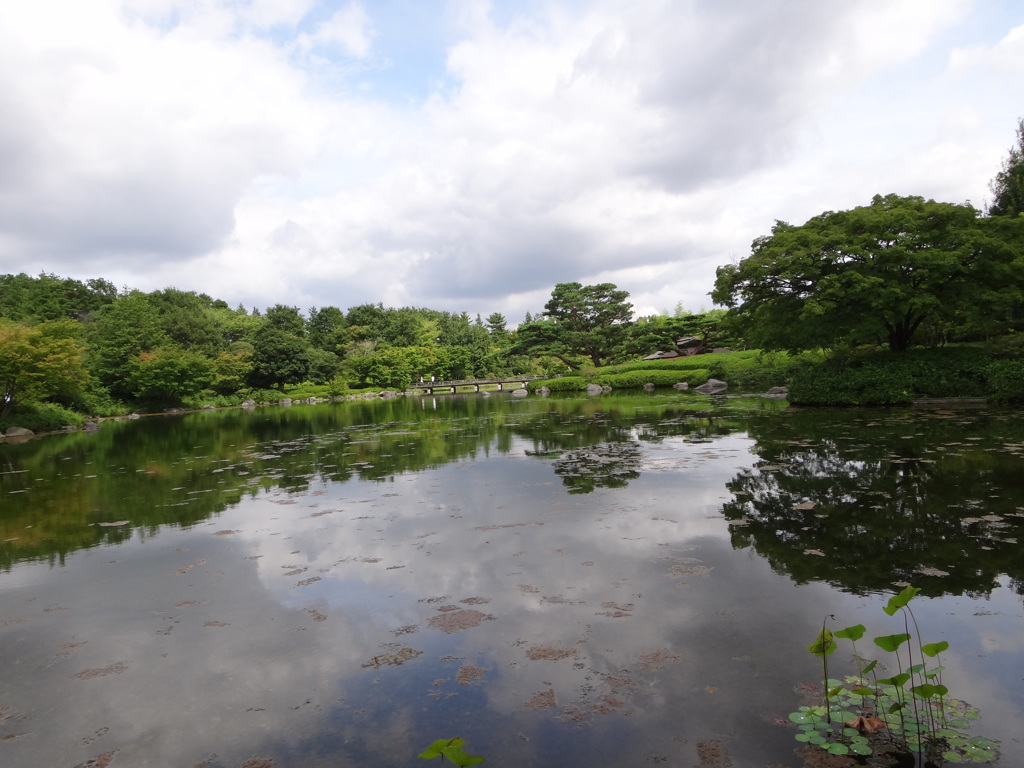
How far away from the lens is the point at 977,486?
7.74 metres

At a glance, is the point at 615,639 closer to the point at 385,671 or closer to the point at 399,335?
the point at 385,671

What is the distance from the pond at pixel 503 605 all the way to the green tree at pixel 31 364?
20366 mm

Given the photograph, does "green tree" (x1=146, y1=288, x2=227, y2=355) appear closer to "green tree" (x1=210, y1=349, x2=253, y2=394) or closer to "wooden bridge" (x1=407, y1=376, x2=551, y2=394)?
"green tree" (x1=210, y1=349, x2=253, y2=394)

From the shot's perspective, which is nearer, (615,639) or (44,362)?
(615,639)

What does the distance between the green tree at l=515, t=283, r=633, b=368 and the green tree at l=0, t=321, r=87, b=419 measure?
3007cm

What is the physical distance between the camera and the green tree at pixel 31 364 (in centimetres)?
2608

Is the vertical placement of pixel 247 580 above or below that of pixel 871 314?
below

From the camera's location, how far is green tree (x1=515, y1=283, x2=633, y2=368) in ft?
149

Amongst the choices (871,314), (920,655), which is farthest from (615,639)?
(871,314)

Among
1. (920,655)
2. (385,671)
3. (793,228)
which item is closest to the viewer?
(920,655)

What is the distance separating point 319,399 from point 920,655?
169 feet

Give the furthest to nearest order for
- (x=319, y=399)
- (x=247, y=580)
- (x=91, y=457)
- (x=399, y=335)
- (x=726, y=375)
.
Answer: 1. (x=399, y=335)
2. (x=319, y=399)
3. (x=726, y=375)
4. (x=91, y=457)
5. (x=247, y=580)

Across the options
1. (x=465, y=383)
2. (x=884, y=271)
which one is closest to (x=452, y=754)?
(x=884, y=271)

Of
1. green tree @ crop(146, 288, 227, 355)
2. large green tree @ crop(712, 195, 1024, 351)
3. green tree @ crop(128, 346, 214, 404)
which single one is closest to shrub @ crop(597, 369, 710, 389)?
large green tree @ crop(712, 195, 1024, 351)
